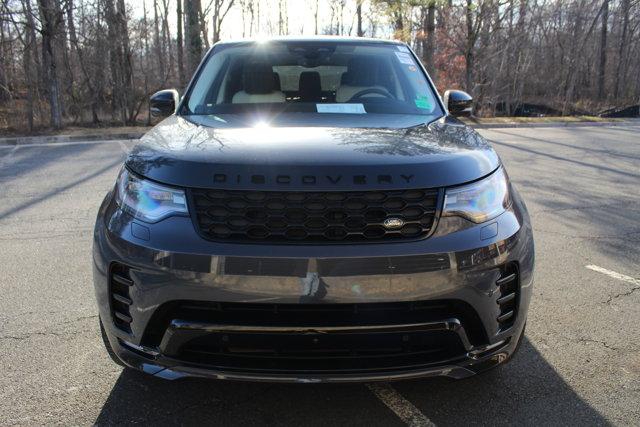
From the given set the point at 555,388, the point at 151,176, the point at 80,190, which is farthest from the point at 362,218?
the point at 80,190

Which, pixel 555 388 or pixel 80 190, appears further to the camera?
pixel 80 190

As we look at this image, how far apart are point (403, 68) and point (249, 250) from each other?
2350 millimetres

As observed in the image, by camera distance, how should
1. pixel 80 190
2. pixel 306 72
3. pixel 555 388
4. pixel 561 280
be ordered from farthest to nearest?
pixel 80 190 → pixel 561 280 → pixel 306 72 → pixel 555 388

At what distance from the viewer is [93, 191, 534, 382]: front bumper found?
6.44ft

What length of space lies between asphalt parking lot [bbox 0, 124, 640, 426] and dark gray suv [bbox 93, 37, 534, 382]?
40cm

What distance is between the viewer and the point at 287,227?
203 centimetres

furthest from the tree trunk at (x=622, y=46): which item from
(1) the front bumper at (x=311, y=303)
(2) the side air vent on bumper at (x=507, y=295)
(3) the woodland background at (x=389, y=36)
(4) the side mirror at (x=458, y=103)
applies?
(1) the front bumper at (x=311, y=303)

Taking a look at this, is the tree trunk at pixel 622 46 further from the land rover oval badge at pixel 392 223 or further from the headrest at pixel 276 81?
the land rover oval badge at pixel 392 223

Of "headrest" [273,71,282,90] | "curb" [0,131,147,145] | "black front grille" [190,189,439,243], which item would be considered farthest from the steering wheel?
"curb" [0,131,147,145]

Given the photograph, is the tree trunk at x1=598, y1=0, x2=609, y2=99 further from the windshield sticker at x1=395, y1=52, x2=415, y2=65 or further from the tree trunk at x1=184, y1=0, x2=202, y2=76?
the windshield sticker at x1=395, y1=52, x2=415, y2=65

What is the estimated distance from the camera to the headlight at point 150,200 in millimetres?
2100

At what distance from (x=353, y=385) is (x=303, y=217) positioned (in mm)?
981

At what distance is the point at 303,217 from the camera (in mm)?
2035

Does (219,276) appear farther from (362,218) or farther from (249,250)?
(362,218)
